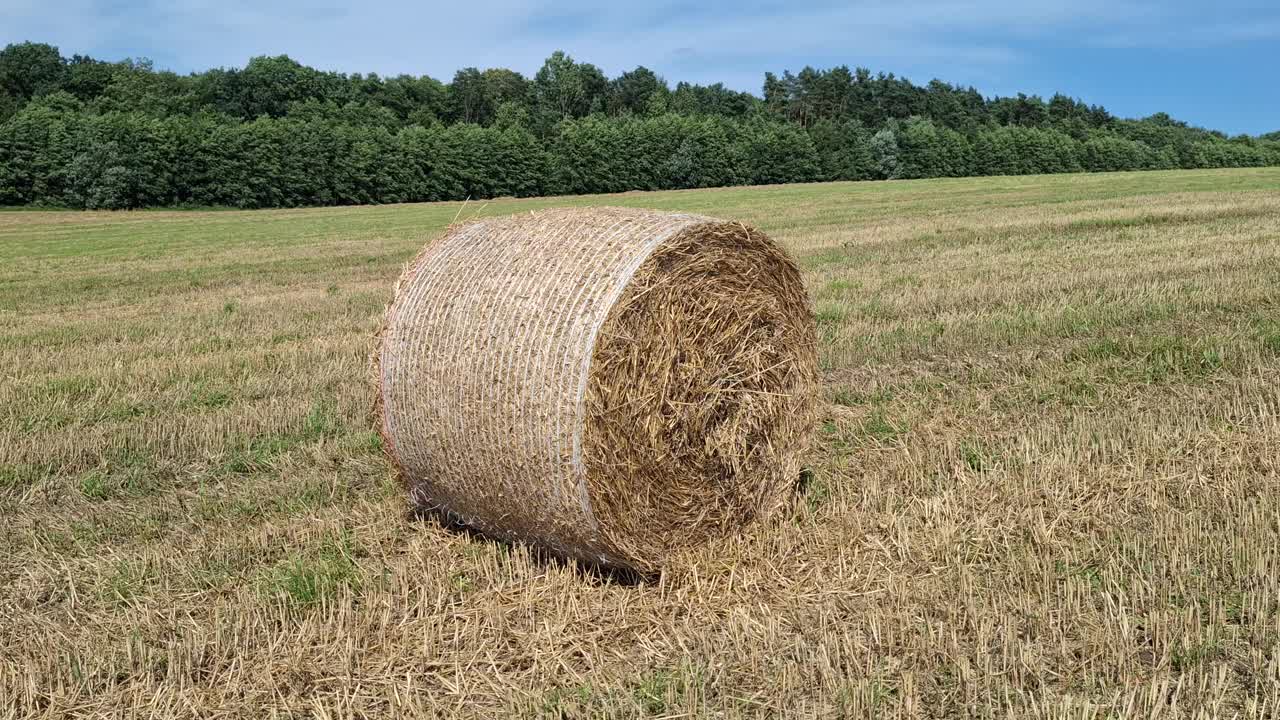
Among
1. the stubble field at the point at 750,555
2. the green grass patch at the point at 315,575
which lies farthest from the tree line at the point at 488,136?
the green grass patch at the point at 315,575

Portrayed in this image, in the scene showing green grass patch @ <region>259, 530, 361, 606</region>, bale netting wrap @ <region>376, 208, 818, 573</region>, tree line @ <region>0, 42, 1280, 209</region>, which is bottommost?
green grass patch @ <region>259, 530, 361, 606</region>

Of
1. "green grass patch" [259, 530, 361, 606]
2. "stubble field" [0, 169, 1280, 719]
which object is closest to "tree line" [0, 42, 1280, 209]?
"stubble field" [0, 169, 1280, 719]

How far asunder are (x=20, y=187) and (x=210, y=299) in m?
46.7

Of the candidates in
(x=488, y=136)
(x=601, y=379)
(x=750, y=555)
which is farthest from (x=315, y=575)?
(x=488, y=136)

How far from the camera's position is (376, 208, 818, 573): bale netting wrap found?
15.1 ft

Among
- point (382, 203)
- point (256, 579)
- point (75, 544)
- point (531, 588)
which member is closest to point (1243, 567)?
point (531, 588)

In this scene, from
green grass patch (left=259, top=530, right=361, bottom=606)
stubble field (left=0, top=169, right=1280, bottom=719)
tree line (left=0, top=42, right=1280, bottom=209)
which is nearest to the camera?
stubble field (left=0, top=169, right=1280, bottom=719)

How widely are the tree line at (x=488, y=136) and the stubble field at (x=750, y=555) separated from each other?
4932 centimetres

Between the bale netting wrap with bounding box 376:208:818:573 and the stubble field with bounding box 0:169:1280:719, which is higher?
the bale netting wrap with bounding box 376:208:818:573

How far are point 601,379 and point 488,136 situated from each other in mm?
60775

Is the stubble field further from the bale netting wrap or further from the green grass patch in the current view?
the bale netting wrap

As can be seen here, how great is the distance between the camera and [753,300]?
5.38 metres

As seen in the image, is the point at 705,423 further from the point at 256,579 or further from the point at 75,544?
the point at 75,544

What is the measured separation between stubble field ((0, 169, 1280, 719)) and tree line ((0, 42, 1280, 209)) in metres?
49.3
